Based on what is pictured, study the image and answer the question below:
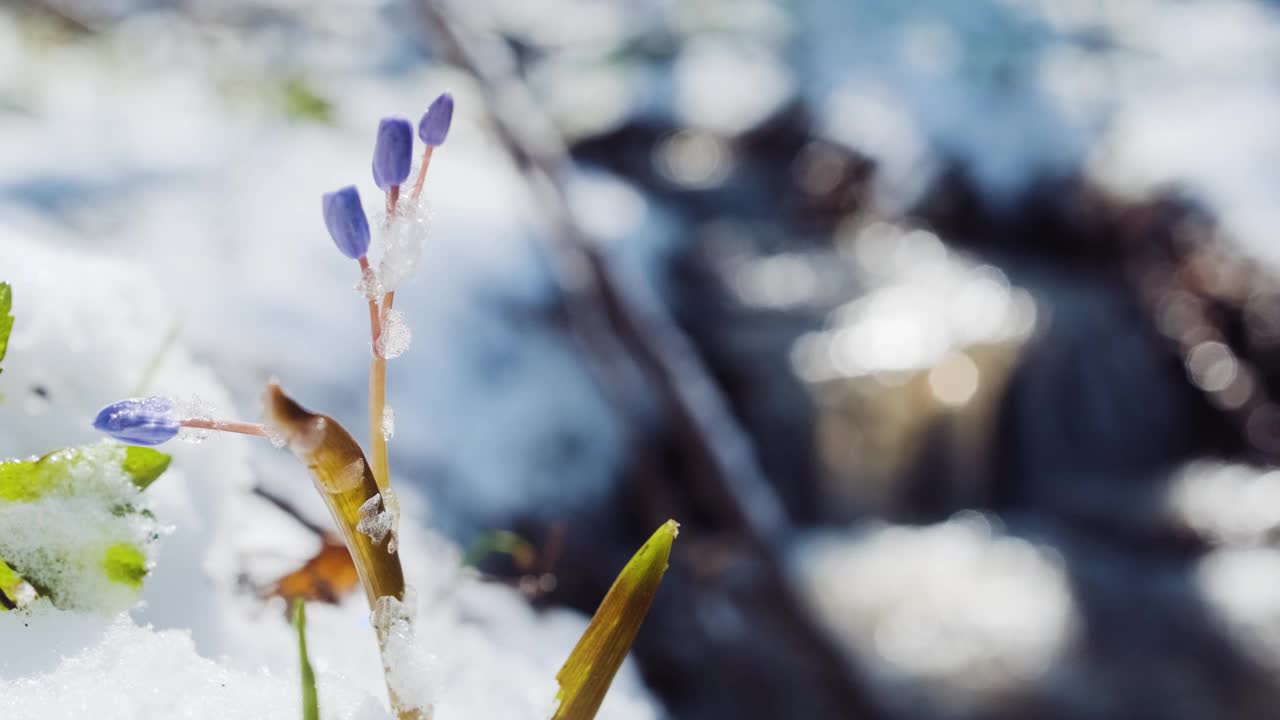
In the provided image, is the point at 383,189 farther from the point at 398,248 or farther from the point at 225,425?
the point at 225,425

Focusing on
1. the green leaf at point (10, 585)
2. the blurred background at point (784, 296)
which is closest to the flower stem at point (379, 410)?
the green leaf at point (10, 585)

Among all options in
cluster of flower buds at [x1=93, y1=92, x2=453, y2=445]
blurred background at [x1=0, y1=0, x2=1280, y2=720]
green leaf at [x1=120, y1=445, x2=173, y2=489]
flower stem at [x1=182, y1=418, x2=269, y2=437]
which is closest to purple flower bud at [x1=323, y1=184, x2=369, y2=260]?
cluster of flower buds at [x1=93, y1=92, x2=453, y2=445]

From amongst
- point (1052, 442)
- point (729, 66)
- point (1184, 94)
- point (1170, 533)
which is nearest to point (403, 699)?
point (1170, 533)

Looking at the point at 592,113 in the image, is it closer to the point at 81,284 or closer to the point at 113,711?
the point at 81,284

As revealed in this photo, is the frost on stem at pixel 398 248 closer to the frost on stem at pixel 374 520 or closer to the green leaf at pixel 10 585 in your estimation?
the frost on stem at pixel 374 520

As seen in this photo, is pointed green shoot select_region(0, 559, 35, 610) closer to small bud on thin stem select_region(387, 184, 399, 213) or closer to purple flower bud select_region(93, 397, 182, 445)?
purple flower bud select_region(93, 397, 182, 445)
